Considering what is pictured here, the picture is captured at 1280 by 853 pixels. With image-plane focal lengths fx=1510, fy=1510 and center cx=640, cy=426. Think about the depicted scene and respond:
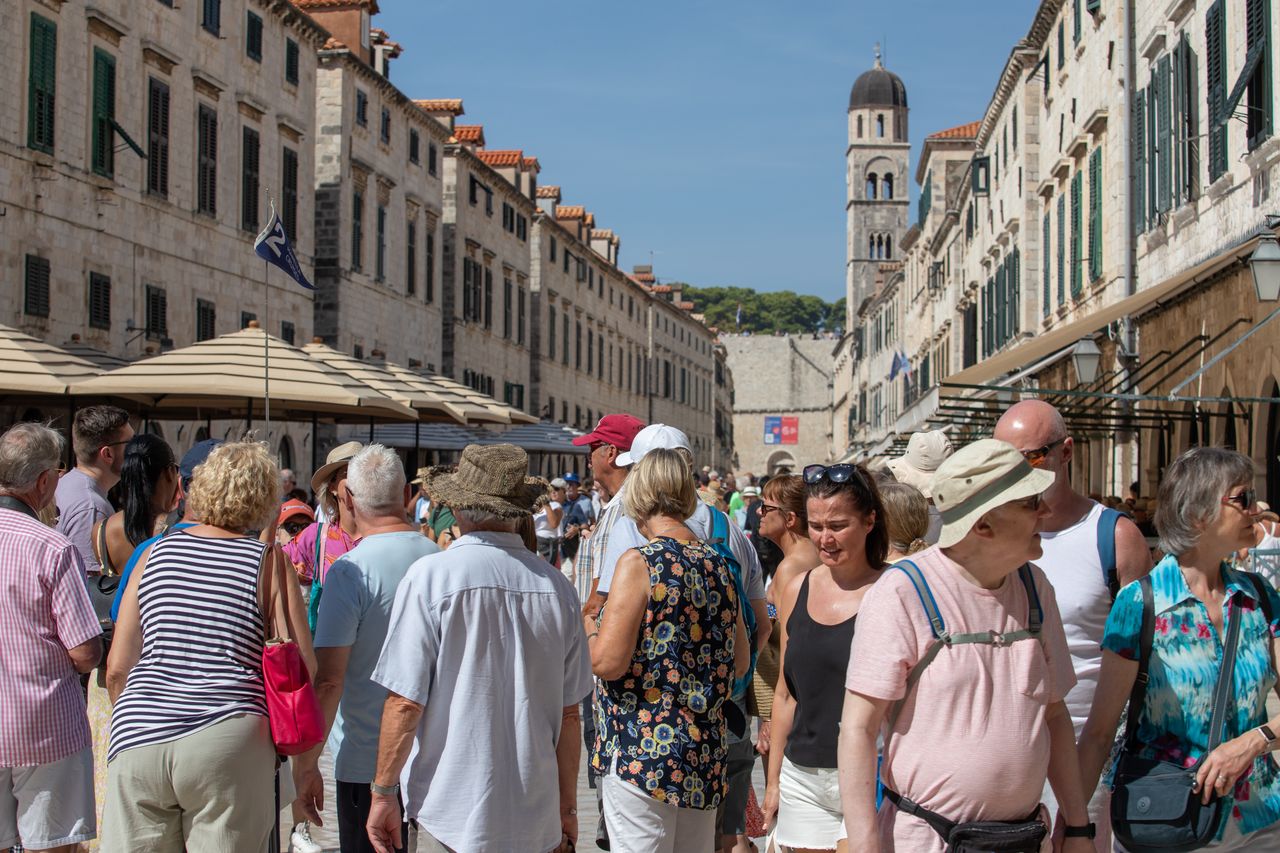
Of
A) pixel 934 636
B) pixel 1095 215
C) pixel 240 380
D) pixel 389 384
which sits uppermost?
pixel 1095 215

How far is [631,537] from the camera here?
5387 millimetres

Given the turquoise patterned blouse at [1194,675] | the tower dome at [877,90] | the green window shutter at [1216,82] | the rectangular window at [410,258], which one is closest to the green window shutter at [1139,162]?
the green window shutter at [1216,82]

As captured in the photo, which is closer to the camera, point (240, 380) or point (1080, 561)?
point (1080, 561)

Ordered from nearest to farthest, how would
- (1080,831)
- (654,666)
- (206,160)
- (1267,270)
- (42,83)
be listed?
1. (1080,831)
2. (654,666)
3. (1267,270)
4. (42,83)
5. (206,160)

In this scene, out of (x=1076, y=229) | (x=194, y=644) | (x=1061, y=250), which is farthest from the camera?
(x=1061, y=250)

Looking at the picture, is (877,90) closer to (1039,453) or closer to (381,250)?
(381,250)

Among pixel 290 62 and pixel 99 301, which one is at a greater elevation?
pixel 290 62

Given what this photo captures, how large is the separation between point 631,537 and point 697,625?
780 mm

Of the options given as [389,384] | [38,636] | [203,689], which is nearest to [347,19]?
[389,384]

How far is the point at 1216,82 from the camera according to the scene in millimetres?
14781

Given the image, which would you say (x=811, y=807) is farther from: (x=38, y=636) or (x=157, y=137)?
(x=157, y=137)

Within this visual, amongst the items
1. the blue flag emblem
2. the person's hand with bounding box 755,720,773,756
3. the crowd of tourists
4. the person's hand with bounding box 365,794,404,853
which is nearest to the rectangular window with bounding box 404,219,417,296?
the blue flag emblem

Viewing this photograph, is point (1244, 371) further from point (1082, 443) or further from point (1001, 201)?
point (1001, 201)

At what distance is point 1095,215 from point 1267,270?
10417mm
